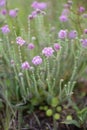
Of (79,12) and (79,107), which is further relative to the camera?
(79,12)

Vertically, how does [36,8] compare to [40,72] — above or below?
above

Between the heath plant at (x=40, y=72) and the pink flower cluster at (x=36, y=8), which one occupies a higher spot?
the pink flower cluster at (x=36, y=8)

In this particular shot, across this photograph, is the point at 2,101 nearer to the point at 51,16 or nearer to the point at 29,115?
the point at 29,115

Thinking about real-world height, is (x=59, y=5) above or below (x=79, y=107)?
above

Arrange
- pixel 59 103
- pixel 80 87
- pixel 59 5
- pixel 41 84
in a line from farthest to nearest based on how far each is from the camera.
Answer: pixel 59 5 < pixel 80 87 < pixel 59 103 < pixel 41 84

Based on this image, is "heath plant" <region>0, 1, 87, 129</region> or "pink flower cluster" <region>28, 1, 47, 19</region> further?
"pink flower cluster" <region>28, 1, 47, 19</region>

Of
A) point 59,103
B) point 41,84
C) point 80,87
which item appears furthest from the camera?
point 80,87

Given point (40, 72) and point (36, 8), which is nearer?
point (40, 72)

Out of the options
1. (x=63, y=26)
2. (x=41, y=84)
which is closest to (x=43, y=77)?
(x=41, y=84)

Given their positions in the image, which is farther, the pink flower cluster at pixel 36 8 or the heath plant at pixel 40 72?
the pink flower cluster at pixel 36 8

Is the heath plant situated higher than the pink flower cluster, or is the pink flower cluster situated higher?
the pink flower cluster

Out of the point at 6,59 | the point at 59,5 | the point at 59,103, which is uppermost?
the point at 59,5
